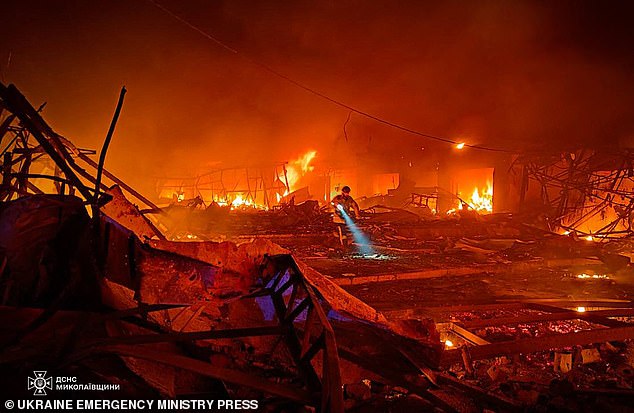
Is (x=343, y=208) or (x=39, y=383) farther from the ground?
(x=343, y=208)

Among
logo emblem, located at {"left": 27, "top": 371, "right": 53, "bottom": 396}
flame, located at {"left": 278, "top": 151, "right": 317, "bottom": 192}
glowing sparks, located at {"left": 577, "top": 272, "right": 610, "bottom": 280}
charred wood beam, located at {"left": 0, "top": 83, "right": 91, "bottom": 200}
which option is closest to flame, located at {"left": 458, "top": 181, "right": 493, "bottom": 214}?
glowing sparks, located at {"left": 577, "top": 272, "right": 610, "bottom": 280}

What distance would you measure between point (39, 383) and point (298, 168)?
104 feet

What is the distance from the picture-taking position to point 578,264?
1153 cm

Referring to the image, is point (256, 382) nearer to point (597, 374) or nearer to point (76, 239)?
point (76, 239)

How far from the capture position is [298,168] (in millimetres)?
33844

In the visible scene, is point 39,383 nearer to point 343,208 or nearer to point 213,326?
point 213,326

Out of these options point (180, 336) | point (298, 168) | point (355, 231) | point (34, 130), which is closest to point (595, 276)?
point (355, 231)

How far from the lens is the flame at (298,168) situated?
109 feet

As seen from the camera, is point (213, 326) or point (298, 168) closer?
point (213, 326)

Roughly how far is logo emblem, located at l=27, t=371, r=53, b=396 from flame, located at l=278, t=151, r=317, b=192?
30721mm

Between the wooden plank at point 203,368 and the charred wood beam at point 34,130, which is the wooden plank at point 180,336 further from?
the charred wood beam at point 34,130

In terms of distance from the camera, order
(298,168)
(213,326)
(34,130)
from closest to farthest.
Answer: (34,130), (213,326), (298,168)


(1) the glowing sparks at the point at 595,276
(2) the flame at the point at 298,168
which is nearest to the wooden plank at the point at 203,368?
(1) the glowing sparks at the point at 595,276

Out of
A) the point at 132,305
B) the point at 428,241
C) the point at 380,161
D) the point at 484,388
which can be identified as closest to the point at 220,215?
the point at 428,241
